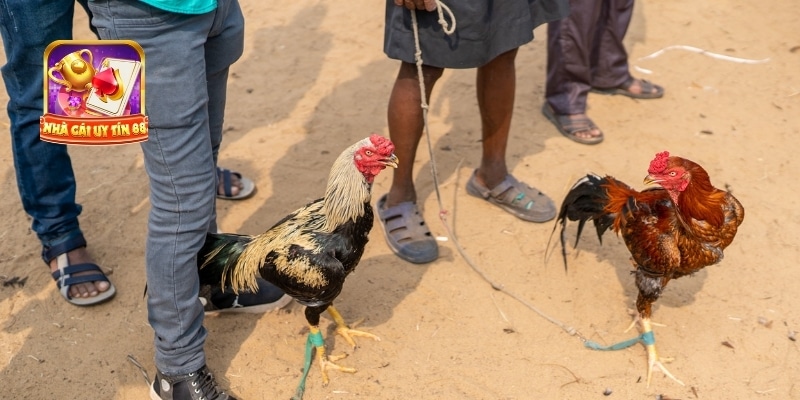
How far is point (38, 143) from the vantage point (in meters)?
3.59

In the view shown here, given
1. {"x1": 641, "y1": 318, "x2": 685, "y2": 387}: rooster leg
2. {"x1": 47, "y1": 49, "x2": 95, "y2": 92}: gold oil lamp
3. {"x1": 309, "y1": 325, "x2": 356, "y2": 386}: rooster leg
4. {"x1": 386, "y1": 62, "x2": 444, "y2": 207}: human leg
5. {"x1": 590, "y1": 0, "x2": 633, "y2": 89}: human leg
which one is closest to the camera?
{"x1": 47, "y1": 49, "x2": 95, "y2": 92}: gold oil lamp

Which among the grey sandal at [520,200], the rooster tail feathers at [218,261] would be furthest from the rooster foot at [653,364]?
the rooster tail feathers at [218,261]

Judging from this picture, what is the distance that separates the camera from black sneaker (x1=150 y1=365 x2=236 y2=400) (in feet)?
10.4

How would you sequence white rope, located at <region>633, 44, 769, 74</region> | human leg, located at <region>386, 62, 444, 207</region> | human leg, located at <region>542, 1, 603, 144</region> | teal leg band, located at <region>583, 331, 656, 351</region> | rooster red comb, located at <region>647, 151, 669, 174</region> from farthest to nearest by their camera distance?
white rope, located at <region>633, 44, 769, 74</region> → human leg, located at <region>542, 1, 603, 144</region> → human leg, located at <region>386, 62, 444, 207</region> → teal leg band, located at <region>583, 331, 656, 351</region> → rooster red comb, located at <region>647, 151, 669, 174</region>

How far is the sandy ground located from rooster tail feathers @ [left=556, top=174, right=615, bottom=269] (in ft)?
1.21

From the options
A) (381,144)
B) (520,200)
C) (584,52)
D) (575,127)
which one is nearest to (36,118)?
(381,144)

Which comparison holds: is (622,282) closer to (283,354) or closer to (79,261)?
(283,354)

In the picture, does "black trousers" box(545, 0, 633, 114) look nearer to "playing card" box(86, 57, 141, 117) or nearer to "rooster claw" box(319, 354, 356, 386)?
"rooster claw" box(319, 354, 356, 386)

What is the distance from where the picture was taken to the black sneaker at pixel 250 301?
12.3 ft

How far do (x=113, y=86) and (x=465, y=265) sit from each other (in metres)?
2.29

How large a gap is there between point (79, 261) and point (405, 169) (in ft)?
5.83

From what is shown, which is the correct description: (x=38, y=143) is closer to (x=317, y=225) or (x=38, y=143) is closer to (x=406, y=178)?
(x=317, y=225)

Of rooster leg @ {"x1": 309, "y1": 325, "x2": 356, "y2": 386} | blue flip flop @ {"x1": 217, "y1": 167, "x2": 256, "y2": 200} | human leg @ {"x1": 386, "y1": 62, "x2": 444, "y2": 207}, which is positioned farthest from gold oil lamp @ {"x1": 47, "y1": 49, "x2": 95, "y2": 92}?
blue flip flop @ {"x1": 217, "y1": 167, "x2": 256, "y2": 200}

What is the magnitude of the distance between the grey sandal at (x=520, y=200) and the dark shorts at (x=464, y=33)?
0.98m
